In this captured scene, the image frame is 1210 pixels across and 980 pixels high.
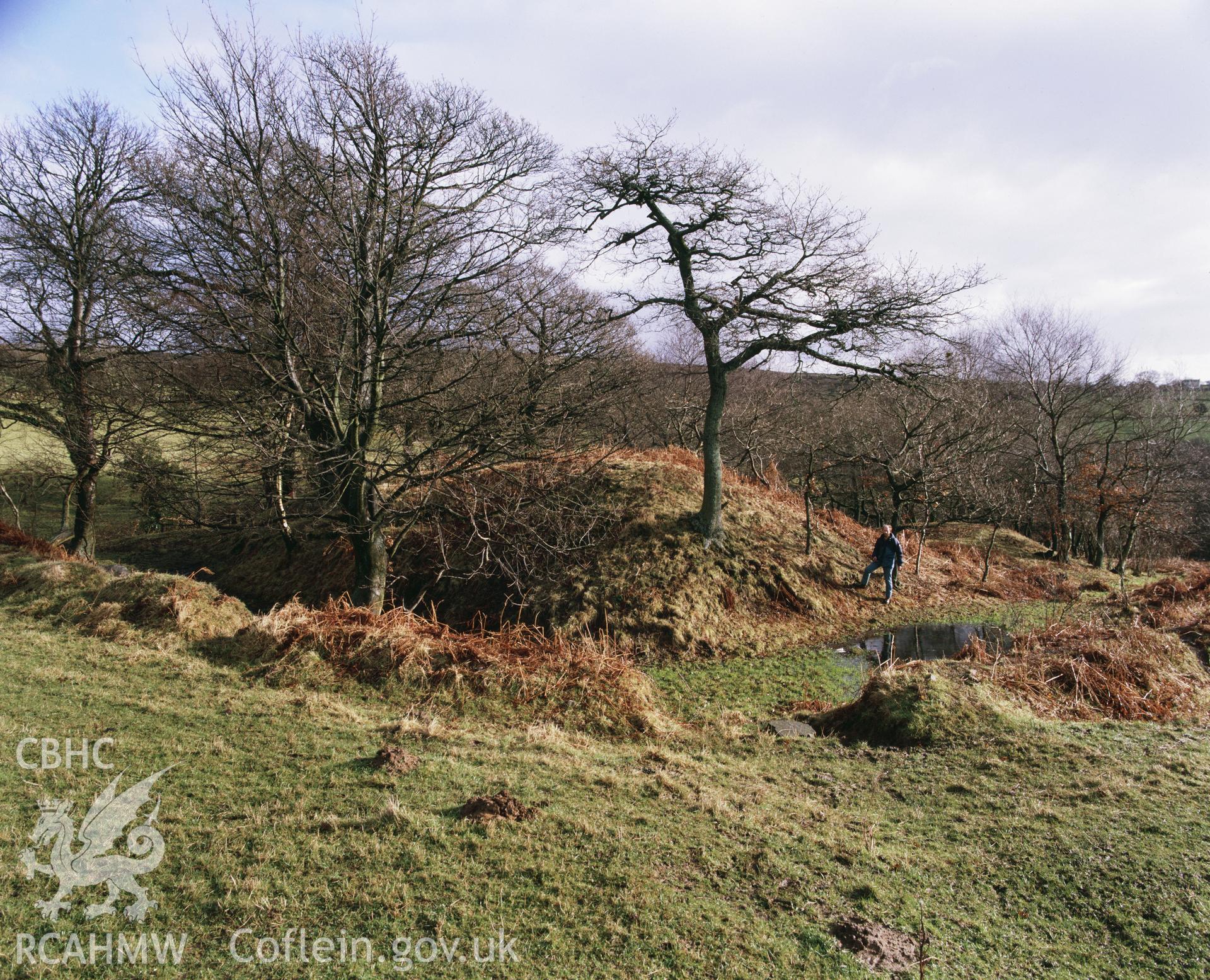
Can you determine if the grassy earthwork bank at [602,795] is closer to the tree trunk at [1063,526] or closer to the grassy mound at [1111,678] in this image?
the grassy mound at [1111,678]

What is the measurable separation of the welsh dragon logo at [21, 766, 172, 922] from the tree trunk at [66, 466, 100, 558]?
13343 mm

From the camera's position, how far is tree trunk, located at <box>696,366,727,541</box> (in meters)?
12.8

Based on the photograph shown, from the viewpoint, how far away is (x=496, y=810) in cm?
432

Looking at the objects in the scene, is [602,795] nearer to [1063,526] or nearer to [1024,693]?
[1024,693]

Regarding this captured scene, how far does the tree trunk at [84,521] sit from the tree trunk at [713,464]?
43.3 feet

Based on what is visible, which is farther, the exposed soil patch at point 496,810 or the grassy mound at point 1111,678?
the grassy mound at point 1111,678

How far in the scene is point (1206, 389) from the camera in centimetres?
5722

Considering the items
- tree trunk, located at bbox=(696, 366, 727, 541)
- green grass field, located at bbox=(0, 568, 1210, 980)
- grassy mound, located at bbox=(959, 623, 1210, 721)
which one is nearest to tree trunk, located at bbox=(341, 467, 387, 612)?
green grass field, located at bbox=(0, 568, 1210, 980)

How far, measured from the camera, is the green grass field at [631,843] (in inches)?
127

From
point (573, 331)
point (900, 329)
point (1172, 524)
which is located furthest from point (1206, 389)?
point (573, 331)

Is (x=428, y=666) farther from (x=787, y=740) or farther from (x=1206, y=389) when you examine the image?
(x=1206, y=389)

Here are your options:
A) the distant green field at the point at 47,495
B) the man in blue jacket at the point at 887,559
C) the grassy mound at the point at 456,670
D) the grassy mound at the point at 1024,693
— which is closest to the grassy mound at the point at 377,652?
the grassy mound at the point at 456,670

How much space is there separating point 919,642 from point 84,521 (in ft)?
58.9

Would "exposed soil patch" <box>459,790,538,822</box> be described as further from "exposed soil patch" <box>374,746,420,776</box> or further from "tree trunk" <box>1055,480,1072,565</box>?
"tree trunk" <box>1055,480,1072,565</box>
